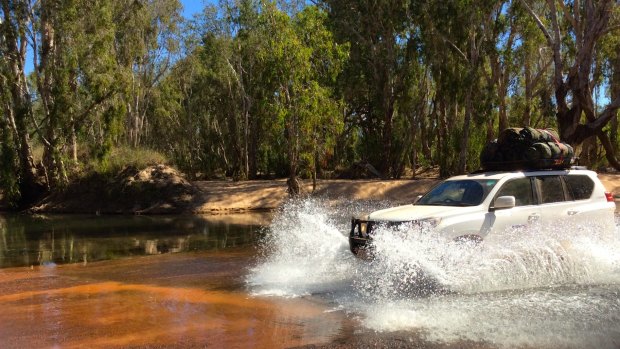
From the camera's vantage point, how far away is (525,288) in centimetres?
813

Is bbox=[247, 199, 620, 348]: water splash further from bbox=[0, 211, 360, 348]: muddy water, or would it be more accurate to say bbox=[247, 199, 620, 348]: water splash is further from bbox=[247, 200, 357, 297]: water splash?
bbox=[0, 211, 360, 348]: muddy water

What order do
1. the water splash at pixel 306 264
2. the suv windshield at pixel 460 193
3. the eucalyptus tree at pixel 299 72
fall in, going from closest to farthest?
the suv windshield at pixel 460 193 → the water splash at pixel 306 264 → the eucalyptus tree at pixel 299 72

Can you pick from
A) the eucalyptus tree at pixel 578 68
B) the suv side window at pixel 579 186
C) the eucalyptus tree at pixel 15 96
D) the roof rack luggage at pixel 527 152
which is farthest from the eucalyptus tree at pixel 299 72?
the suv side window at pixel 579 186

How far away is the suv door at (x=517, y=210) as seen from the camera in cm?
821

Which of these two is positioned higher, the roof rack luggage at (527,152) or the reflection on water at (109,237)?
the roof rack luggage at (527,152)

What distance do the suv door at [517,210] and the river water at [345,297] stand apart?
0.15 metres

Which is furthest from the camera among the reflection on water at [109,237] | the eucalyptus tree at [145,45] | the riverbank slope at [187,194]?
the eucalyptus tree at [145,45]

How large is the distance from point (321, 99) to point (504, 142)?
681 inches

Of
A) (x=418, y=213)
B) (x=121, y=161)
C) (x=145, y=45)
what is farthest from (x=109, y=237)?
(x=145, y=45)

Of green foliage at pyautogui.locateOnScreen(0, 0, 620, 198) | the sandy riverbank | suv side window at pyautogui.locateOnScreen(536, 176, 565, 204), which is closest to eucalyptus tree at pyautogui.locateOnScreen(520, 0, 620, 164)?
green foliage at pyautogui.locateOnScreen(0, 0, 620, 198)

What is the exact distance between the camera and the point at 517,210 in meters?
8.43

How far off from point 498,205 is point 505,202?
0.11 m

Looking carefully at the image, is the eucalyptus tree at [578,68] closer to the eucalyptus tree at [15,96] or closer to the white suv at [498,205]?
the white suv at [498,205]

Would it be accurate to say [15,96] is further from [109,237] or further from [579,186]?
[579,186]
